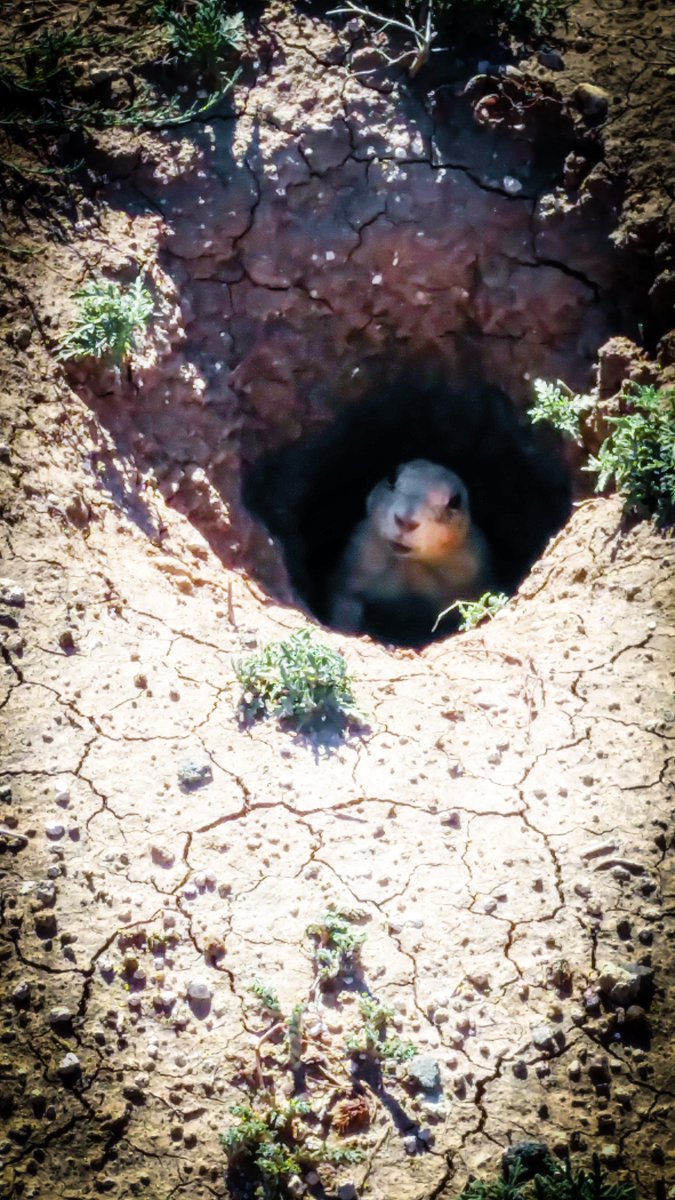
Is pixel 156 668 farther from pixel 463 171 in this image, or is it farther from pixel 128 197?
pixel 463 171

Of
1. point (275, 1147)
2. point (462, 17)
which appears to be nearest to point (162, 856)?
point (275, 1147)

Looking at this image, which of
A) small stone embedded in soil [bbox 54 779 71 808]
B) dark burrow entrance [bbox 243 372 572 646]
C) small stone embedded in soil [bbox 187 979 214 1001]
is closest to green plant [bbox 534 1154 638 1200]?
small stone embedded in soil [bbox 187 979 214 1001]

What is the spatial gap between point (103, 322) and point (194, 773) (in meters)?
1.66

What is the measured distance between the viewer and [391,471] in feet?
16.5

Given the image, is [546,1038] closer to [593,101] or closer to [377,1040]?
[377,1040]

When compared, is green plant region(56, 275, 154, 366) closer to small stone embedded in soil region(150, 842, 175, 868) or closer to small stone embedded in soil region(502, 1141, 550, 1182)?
small stone embedded in soil region(150, 842, 175, 868)

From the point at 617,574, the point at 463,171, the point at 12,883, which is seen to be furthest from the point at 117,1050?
the point at 463,171

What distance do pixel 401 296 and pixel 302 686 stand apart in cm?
202

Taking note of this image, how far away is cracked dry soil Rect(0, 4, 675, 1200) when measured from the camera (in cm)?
244

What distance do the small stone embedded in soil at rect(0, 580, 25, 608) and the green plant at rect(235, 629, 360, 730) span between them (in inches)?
27.5

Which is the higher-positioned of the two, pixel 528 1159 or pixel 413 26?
pixel 413 26

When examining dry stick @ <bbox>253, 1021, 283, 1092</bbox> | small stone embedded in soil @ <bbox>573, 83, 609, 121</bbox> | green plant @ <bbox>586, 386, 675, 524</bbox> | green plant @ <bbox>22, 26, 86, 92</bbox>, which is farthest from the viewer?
small stone embedded in soil @ <bbox>573, 83, 609, 121</bbox>

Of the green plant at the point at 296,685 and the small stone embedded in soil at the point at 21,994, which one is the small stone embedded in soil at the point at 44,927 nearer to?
the small stone embedded in soil at the point at 21,994

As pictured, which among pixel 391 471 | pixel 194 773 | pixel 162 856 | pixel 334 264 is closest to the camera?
pixel 162 856
